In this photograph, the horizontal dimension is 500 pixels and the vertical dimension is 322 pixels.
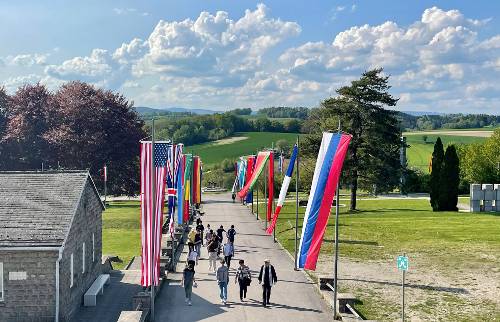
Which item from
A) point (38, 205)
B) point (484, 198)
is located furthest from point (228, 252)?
point (484, 198)

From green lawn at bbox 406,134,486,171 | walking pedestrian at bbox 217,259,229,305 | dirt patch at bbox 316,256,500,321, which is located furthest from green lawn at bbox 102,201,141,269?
green lawn at bbox 406,134,486,171

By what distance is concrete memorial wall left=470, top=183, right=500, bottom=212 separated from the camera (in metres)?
51.3

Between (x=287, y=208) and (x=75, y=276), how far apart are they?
40046 mm

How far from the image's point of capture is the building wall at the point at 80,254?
1903 centimetres

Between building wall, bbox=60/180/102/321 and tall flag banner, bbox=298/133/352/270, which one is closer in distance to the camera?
tall flag banner, bbox=298/133/352/270

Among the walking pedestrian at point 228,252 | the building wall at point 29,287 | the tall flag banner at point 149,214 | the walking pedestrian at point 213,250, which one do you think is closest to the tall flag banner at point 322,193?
the tall flag banner at point 149,214

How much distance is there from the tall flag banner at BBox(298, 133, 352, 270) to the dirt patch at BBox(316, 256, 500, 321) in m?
3.73

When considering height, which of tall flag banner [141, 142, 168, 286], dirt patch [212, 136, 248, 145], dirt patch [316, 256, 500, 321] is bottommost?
dirt patch [316, 256, 500, 321]

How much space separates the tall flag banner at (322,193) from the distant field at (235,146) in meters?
102

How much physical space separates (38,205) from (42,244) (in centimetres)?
230

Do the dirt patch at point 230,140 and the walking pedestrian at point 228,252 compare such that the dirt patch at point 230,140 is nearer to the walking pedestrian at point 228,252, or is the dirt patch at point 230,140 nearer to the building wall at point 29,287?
the walking pedestrian at point 228,252

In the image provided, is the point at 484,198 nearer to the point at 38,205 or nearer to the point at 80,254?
the point at 80,254

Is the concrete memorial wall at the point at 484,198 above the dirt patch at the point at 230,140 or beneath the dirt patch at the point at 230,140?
beneath

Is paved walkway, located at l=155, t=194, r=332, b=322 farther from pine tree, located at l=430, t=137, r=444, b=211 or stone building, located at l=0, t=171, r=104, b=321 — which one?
pine tree, located at l=430, t=137, r=444, b=211
